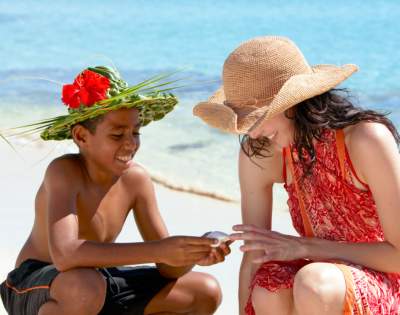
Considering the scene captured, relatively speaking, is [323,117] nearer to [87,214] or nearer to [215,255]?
[215,255]

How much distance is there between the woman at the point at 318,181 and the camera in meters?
3.12

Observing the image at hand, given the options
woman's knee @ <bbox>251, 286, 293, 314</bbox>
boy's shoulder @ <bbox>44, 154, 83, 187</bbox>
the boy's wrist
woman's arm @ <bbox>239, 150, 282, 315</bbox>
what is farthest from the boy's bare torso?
woman's knee @ <bbox>251, 286, 293, 314</bbox>

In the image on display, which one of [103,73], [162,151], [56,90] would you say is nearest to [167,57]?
[56,90]

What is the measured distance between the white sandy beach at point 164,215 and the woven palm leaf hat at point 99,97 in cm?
101

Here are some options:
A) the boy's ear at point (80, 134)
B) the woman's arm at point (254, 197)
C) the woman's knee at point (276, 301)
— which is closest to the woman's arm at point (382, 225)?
the woman's knee at point (276, 301)

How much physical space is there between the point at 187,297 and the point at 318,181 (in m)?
0.72

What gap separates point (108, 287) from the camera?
3613mm

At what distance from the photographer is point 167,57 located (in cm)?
1191

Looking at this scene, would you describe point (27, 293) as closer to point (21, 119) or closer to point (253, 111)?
point (253, 111)

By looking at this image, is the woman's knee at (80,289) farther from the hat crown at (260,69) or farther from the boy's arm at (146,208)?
the hat crown at (260,69)

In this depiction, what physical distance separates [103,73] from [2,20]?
11586mm

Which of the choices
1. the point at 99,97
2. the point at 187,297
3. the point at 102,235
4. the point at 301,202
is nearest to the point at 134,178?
the point at 102,235

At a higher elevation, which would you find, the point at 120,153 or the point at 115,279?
the point at 120,153

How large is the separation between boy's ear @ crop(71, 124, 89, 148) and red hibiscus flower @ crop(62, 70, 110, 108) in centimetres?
9
